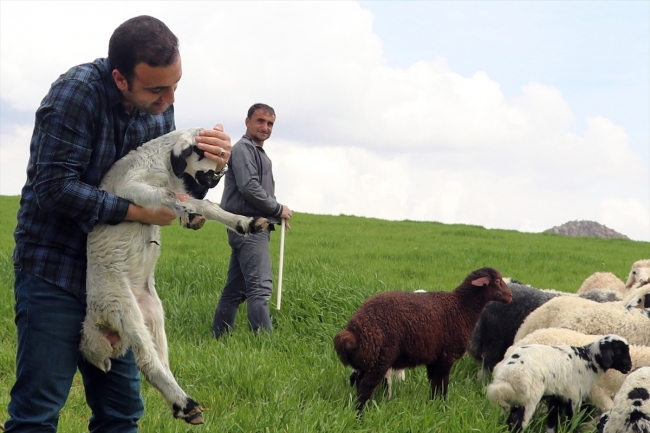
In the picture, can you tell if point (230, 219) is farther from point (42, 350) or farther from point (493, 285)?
point (493, 285)

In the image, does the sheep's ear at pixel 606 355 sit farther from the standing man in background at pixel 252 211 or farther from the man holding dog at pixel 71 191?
the standing man in background at pixel 252 211

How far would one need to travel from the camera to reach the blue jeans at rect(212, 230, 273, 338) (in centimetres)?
800

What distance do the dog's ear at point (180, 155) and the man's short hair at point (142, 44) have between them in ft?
1.43

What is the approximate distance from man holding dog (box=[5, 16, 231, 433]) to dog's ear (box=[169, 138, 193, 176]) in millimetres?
94

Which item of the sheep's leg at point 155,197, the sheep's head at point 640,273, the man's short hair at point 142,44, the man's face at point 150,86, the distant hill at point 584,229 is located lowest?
the sheep's head at point 640,273

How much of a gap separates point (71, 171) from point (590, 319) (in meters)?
4.81

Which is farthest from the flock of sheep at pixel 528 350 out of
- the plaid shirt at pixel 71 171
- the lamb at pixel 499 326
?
the plaid shirt at pixel 71 171

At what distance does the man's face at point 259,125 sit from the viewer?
8297mm

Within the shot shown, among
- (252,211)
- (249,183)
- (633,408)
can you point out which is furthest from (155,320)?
(252,211)

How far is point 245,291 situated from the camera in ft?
28.2

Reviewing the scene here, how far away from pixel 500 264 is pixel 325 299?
846 cm

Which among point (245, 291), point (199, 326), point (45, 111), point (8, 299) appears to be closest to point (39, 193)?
point (45, 111)

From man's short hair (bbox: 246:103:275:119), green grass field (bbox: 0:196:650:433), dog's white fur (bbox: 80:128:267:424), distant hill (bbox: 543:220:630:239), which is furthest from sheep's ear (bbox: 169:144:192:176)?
distant hill (bbox: 543:220:630:239)

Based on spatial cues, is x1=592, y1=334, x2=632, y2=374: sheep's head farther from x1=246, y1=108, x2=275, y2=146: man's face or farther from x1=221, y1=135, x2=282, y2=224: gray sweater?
x1=246, y1=108, x2=275, y2=146: man's face
